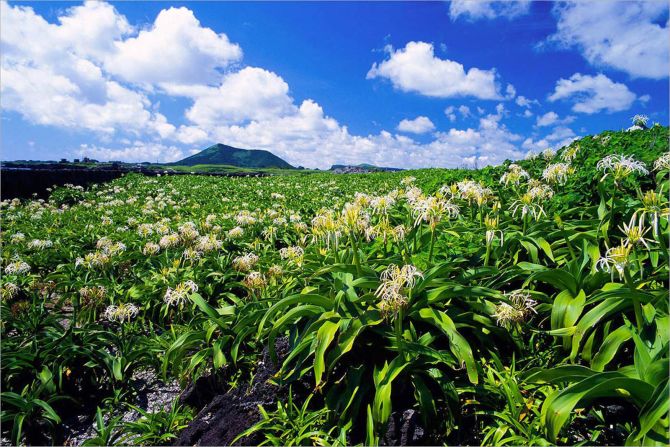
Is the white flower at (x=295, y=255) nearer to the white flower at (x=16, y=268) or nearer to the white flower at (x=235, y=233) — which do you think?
the white flower at (x=235, y=233)

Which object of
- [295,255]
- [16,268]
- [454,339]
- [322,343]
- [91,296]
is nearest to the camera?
[454,339]

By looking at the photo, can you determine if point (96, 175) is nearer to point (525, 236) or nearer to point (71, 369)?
point (71, 369)

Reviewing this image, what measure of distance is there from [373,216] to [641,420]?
378 centimetres

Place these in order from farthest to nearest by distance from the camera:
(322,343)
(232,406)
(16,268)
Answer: (16,268) < (232,406) < (322,343)

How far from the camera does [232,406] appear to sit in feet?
9.28

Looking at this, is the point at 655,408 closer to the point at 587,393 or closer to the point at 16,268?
the point at 587,393

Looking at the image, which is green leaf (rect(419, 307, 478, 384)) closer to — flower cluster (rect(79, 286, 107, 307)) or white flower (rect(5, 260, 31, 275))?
flower cluster (rect(79, 286, 107, 307))

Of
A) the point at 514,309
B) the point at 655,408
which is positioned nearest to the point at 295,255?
the point at 514,309

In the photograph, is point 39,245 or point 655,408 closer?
point 655,408

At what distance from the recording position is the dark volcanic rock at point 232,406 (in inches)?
102

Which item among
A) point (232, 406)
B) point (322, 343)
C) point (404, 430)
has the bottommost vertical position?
point (232, 406)

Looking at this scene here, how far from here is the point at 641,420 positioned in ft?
6.04

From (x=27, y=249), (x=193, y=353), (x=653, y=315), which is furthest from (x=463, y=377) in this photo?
(x=27, y=249)

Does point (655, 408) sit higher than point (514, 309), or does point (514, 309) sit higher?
point (514, 309)
